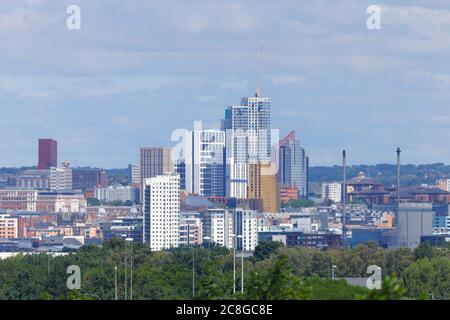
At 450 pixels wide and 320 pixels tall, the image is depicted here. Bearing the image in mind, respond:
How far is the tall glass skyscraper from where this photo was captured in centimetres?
16788

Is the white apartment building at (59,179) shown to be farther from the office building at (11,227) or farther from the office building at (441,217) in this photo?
the office building at (441,217)

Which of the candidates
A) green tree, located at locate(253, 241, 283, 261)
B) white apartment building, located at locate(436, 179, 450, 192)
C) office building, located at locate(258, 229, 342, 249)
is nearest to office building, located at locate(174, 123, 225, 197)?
white apartment building, located at locate(436, 179, 450, 192)

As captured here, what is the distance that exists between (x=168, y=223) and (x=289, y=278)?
115105 mm

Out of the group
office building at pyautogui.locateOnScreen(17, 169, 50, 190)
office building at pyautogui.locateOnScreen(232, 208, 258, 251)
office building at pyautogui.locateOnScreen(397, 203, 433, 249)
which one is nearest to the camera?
office building at pyautogui.locateOnScreen(232, 208, 258, 251)

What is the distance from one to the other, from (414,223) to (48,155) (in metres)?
49.4

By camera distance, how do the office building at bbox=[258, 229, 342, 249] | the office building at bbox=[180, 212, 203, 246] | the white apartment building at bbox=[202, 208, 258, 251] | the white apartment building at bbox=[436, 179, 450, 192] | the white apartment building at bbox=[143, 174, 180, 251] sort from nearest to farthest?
the office building at bbox=[258, 229, 342, 249], the white apartment building at bbox=[202, 208, 258, 251], the office building at bbox=[180, 212, 203, 246], the white apartment building at bbox=[143, 174, 180, 251], the white apartment building at bbox=[436, 179, 450, 192]

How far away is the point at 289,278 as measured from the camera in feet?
73.6

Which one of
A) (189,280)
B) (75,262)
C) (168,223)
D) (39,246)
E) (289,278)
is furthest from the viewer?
(168,223)

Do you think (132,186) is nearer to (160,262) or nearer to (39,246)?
(39,246)

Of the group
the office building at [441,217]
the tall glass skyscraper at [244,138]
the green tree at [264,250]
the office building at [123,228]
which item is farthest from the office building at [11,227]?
the green tree at [264,250]

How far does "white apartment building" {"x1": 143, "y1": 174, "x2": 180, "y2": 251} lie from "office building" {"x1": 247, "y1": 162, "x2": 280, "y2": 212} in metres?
19.6

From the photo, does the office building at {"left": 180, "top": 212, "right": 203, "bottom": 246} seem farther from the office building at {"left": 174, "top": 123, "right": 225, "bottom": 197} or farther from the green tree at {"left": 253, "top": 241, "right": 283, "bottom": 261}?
the green tree at {"left": 253, "top": 241, "right": 283, "bottom": 261}

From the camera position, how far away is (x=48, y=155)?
177 metres
